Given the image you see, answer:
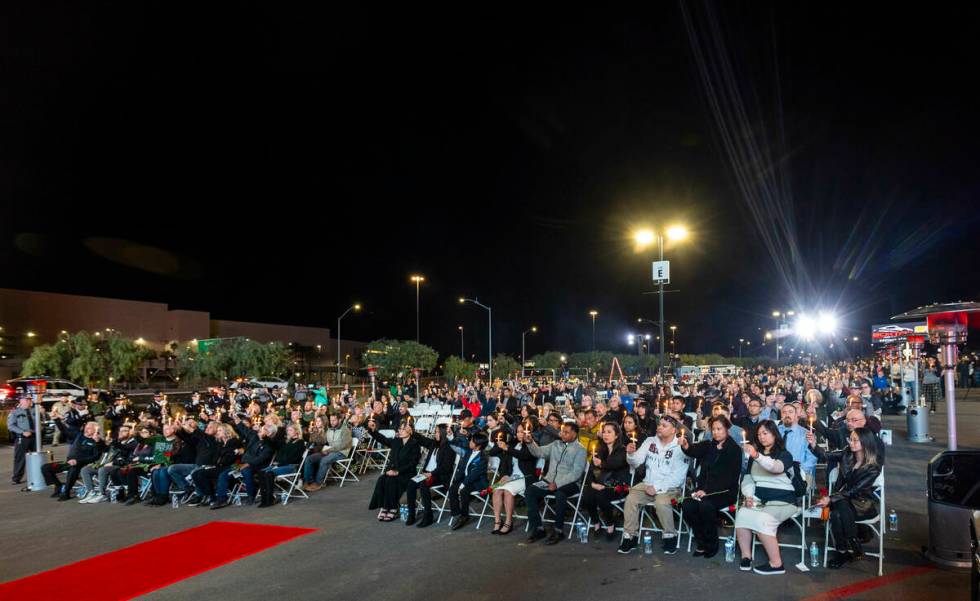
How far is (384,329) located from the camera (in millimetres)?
92188

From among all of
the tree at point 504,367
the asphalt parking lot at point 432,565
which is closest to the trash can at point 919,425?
the asphalt parking lot at point 432,565

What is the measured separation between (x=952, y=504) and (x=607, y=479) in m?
3.40

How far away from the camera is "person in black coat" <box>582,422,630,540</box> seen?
7398 mm

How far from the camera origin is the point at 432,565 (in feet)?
21.6

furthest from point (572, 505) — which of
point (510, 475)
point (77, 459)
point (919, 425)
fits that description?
point (919, 425)

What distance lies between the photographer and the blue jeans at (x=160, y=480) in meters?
10.2

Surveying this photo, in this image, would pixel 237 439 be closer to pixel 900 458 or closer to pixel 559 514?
pixel 559 514

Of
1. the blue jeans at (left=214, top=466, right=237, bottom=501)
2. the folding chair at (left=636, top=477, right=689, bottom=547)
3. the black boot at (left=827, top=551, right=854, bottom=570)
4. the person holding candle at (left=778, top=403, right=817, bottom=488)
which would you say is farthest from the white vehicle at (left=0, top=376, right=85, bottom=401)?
the black boot at (left=827, top=551, right=854, bottom=570)

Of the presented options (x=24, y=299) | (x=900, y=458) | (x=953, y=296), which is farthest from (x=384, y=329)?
(x=900, y=458)

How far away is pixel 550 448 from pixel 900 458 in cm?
853

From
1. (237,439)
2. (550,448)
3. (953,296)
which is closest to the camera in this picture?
(550,448)

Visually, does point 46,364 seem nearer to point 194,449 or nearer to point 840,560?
point 194,449

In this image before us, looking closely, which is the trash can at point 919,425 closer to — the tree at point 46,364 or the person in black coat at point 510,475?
the person in black coat at point 510,475

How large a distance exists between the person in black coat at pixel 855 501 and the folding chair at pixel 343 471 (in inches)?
308
